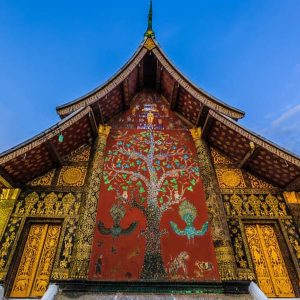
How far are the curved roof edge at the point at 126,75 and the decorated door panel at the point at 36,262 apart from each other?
2.85 metres

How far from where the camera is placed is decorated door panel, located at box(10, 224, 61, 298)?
16.5ft

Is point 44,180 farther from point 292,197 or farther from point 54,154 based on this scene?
point 292,197

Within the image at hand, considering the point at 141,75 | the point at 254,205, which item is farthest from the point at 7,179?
the point at 254,205

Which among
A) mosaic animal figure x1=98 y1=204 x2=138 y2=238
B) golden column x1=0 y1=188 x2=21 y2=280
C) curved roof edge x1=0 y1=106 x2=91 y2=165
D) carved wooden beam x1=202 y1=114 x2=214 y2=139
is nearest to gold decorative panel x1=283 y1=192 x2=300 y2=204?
carved wooden beam x1=202 y1=114 x2=214 y2=139

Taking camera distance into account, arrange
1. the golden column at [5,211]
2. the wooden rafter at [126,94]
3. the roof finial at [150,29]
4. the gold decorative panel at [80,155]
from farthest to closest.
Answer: the roof finial at [150,29] → the wooden rafter at [126,94] → the gold decorative panel at [80,155] → the golden column at [5,211]

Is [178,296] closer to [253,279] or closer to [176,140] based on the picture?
[253,279]

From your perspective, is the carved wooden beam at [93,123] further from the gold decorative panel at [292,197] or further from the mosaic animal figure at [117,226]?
the gold decorative panel at [292,197]

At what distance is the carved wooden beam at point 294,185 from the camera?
589 centimetres

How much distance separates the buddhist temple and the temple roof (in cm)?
3

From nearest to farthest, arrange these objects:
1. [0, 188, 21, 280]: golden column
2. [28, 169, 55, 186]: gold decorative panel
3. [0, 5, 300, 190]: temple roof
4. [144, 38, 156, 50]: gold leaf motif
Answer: [0, 188, 21, 280]: golden column, [0, 5, 300, 190]: temple roof, [28, 169, 55, 186]: gold decorative panel, [144, 38, 156, 50]: gold leaf motif

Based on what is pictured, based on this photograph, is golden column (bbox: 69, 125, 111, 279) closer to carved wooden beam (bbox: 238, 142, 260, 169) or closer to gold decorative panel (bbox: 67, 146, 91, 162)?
gold decorative panel (bbox: 67, 146, 91, 162)

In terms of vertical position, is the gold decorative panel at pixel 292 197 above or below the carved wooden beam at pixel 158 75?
below

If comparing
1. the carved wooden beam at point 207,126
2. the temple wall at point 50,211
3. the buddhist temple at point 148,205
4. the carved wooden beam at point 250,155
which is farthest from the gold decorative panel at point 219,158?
the temple wall at point 50,211

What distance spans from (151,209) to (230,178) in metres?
2.18
